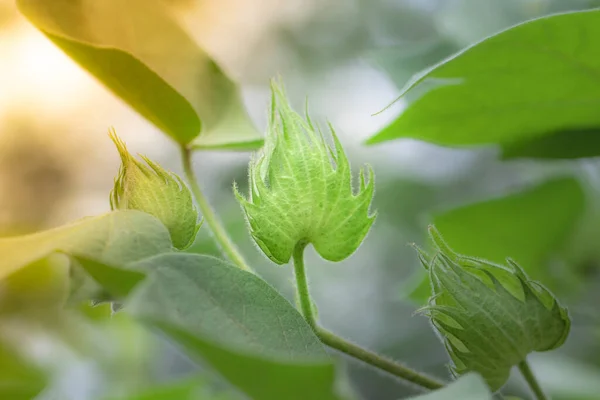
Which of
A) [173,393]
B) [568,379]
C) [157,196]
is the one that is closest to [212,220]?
[157,196]

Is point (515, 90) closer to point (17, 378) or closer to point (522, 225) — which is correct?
point (522, 225)

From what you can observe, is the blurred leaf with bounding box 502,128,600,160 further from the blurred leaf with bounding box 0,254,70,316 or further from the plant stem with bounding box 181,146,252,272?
the blurred leaf with bounding box 0,254,70,316

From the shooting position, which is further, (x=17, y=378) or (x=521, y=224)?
(x=521, y=224)

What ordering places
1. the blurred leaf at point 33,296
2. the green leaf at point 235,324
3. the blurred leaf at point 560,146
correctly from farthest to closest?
the blurred leaf at point 33,296
the blurred leaf at point 560,146
the green leaf at point 235,324

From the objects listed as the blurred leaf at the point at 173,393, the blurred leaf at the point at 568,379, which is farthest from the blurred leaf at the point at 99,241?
the blurred leaf at the point at 568,379

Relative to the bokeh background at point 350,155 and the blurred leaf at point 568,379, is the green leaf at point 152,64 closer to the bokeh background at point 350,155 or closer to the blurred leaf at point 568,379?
the bokeh background at point 350,155
